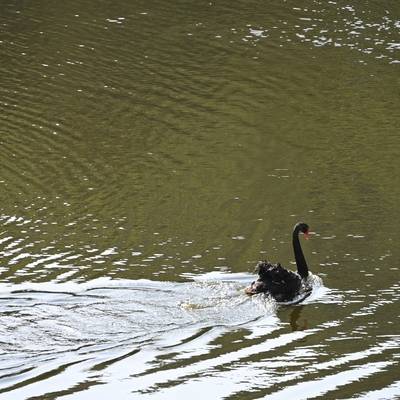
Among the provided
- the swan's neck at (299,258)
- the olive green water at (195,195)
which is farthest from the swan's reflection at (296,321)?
the swan's neck at (299,258)

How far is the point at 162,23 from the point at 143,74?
383 cm

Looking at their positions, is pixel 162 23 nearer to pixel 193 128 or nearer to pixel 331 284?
pixel 193 128

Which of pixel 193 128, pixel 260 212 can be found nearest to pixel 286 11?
pixel 193 128

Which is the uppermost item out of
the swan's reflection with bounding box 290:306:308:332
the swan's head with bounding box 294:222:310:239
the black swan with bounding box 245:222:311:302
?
the swan's head with bounding box 294:222:310:239

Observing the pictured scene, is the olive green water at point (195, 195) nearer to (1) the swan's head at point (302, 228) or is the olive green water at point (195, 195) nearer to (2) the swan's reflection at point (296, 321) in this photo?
(2) the swan's reflection at point (296, 321)

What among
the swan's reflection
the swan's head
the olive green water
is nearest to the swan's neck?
the swan's head

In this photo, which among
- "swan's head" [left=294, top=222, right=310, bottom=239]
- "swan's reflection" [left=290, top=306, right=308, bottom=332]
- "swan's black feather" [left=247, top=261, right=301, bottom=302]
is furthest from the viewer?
"swan's head" [left=294, top=222, right=310, bottom=239]

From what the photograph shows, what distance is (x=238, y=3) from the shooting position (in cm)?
2788

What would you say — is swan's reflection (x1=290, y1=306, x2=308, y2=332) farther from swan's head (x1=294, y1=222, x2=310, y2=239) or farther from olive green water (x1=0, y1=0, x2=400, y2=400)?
swan's head (x1=294, y1=222, x2=310, y2=239)

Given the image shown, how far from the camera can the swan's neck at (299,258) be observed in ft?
44.2

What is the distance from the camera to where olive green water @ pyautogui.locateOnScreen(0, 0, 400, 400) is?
11.1m

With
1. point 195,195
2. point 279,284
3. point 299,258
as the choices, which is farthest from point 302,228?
point 195,195

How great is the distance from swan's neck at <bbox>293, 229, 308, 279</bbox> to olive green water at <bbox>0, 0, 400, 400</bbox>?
26 cm

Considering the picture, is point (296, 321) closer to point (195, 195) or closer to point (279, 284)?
point (279, 284)
